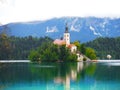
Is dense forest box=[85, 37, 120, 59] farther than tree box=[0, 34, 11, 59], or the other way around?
dense forest box=[85, 37, 120, 59]

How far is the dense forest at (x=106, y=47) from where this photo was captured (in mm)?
172387

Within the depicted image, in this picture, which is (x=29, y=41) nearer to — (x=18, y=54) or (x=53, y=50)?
(x=18, y=54)

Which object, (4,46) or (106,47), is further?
(106,47)

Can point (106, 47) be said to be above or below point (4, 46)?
above

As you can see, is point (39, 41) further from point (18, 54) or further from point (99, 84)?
point (99, 84)

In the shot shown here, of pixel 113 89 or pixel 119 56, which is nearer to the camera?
pixel 113 89

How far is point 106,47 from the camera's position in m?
181

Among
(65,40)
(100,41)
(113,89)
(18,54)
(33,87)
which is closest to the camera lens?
(113,89)

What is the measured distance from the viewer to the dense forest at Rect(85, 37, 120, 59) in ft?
566

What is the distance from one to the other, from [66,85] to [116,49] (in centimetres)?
14477

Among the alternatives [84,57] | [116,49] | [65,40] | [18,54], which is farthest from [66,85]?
[116,49]

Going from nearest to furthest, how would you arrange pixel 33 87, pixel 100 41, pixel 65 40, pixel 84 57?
1. pixel 33 87
2. pixel 84 57
3. pixel 65 40
4. pixel 100 41

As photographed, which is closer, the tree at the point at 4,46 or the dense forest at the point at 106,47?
the tree at the point at 4,46

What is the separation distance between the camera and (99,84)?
35.9 metres
